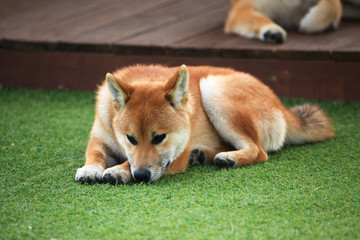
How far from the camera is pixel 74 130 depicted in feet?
13.3

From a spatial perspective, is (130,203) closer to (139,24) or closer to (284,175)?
(284,175)

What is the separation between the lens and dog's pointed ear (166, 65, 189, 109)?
2961 millimetres

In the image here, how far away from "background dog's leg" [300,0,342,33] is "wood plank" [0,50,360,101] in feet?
2.16

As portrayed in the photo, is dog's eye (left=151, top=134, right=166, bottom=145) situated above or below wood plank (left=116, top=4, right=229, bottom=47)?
below

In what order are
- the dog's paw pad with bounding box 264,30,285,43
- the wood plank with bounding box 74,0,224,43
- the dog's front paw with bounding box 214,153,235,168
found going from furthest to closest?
the wood plank with bounding box 74,0,224,43
the dog's paw pad with bounding box 264,30,285,43
the dog's front paw with bounding box 214,153,235,168

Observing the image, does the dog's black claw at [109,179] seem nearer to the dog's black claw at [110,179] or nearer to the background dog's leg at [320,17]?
the dog's black claw at [110,179]

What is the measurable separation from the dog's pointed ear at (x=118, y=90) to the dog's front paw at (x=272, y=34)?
2.20m

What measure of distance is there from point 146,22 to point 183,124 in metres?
2.82

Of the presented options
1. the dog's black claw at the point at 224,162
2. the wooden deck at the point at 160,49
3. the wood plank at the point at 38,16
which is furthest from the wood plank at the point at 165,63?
the dog's black claw at the point at 224,162

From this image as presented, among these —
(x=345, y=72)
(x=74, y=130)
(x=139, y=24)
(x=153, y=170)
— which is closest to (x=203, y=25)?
(x=139, y=24)

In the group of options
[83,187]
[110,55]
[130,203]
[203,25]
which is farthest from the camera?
[203,25]

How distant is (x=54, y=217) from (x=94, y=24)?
11.7 ft

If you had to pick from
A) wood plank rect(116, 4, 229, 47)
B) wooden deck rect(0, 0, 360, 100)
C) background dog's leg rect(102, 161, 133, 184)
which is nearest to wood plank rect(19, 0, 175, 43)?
wooden deck rect(0, 0, 360, 100)

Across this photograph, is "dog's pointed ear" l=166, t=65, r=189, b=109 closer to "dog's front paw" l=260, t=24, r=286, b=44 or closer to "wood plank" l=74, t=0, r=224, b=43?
"dog's front paw" l=260, t=24, r=286, b=44
